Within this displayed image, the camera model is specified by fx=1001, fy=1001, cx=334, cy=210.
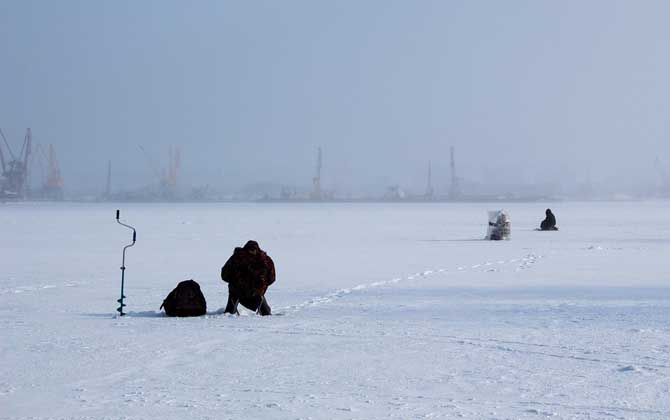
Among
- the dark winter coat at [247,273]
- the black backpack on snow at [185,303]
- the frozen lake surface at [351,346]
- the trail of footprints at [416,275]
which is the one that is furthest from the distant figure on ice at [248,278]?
the trail of footprints at [416,275]

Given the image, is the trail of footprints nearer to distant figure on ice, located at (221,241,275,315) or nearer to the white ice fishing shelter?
distant figure on ice, located at (221,241,275,315)

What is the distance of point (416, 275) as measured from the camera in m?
18.9

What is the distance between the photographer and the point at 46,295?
15.2 metres

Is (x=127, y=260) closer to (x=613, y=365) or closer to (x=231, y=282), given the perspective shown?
(x=231, y=282)

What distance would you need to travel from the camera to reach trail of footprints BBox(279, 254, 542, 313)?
14.1 m

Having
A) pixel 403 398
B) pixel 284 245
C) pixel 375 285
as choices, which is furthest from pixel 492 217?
pixel 403 398

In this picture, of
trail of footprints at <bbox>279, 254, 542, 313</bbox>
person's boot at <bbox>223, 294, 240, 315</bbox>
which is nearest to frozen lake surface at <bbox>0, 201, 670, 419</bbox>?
trail of footprints at <bbox>279, 254, 542, 313</bbox>

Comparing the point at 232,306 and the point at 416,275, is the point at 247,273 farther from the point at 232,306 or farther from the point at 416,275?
the point at 416,275

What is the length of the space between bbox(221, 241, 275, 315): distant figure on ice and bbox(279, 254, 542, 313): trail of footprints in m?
0.72

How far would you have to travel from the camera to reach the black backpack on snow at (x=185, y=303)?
1226 centimetres

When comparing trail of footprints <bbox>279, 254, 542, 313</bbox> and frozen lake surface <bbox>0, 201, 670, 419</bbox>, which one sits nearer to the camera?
frozen lake surface <bbox>0, 201, 670, 419</bbox>

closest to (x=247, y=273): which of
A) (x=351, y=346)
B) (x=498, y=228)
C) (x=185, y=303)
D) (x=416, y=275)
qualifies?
(x=185, y=303)

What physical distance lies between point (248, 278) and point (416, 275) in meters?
7.01

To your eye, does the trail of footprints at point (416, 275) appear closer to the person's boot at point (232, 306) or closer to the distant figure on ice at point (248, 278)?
the distant figure on ice at point (248, 278)
